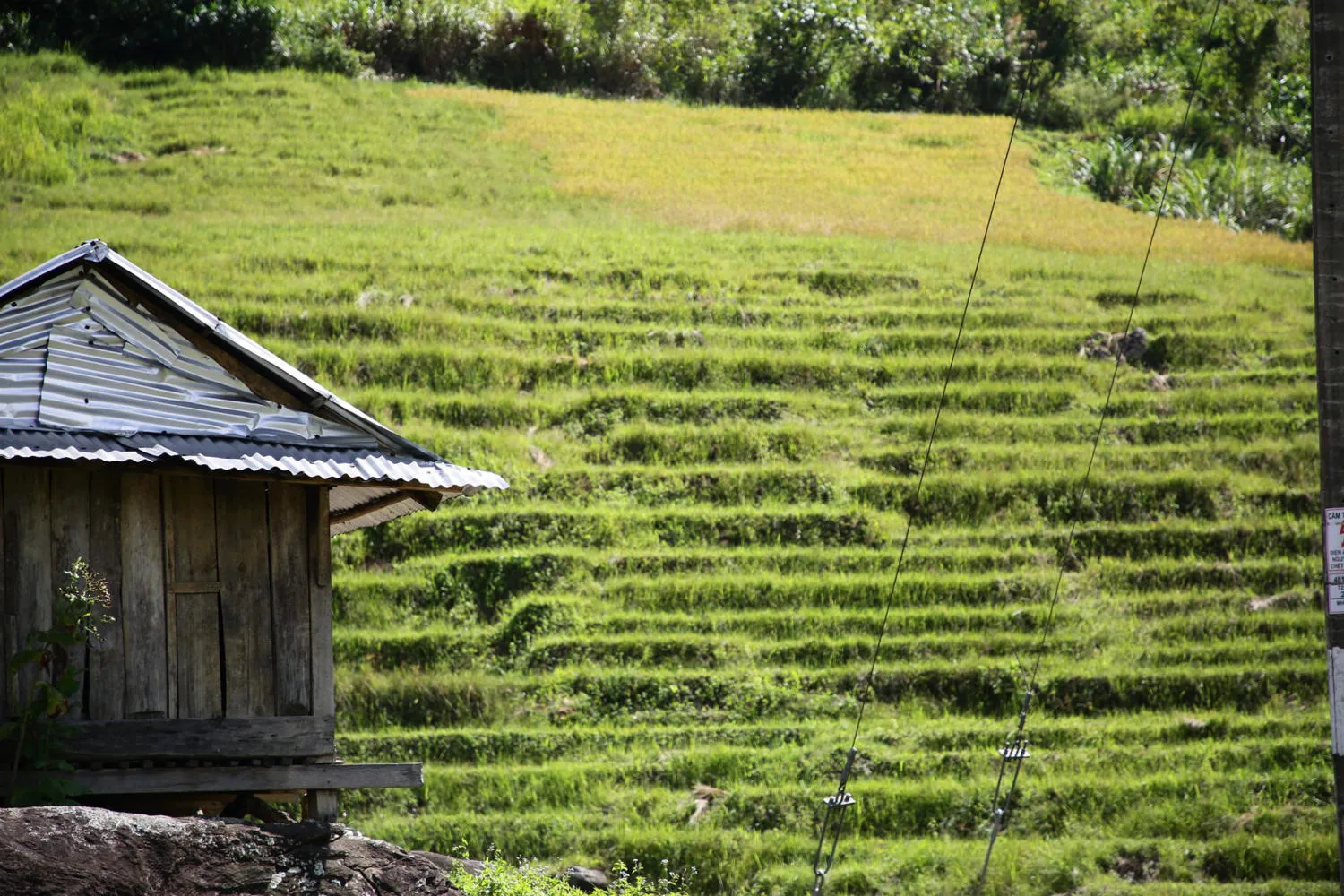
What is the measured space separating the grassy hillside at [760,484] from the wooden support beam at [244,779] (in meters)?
6.68

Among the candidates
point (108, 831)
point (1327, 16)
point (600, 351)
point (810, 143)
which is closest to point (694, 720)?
point (600, 351)

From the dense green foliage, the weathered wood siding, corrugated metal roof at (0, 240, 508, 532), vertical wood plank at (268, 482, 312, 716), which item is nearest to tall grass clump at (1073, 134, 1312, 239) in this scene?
the dense green foliage

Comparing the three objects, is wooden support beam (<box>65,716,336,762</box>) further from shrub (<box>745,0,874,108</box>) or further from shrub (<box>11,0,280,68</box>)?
shrub (<box>745,0,874,108</box>)

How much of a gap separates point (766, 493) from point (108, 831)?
49.9 ft

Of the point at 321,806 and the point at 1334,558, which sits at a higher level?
the point at 1334,558

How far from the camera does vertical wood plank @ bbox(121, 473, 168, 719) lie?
772 centimetres

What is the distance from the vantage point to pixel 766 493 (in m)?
21.2

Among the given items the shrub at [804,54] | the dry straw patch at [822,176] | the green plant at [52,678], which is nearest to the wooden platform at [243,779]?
the green plant at [52,678]

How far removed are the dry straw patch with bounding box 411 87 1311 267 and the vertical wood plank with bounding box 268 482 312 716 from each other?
23709 mm

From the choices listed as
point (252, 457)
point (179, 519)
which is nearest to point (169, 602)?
point (179, 519)

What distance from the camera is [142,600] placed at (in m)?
7.75

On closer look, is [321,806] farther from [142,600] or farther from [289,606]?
[142,600]

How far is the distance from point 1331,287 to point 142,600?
21.2 feet

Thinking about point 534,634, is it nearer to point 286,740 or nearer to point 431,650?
point 431,650
